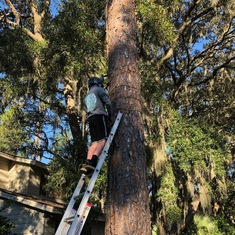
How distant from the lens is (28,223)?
34.4 feet

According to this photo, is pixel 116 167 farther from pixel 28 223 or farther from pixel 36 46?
pixel 28 223

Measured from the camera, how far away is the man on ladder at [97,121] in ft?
11.7

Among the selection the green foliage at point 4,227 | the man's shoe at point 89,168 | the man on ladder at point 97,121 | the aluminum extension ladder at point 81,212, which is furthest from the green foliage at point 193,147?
the aluminum extension ladder at point 81,212

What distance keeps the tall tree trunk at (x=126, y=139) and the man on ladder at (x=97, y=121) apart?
0.58ft

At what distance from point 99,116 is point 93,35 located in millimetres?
5714

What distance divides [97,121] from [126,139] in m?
0.63

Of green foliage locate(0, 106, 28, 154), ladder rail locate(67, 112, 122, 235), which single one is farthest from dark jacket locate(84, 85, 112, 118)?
green foliage locate(0, 106, 28, 154)

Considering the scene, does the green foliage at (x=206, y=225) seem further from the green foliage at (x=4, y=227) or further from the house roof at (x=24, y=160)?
the house roof at (x=24, y=160)

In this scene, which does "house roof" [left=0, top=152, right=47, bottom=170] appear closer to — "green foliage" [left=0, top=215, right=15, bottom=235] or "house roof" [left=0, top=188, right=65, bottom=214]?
"house roof" [left=0, top=188, right=65, bottom=214]

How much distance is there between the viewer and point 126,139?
3.26 metres

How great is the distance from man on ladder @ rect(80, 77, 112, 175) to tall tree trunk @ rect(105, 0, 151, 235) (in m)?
0.18

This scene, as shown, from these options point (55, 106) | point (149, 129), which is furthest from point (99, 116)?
point (55, 106)

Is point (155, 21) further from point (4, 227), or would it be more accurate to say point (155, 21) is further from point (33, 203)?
point (4, 227)

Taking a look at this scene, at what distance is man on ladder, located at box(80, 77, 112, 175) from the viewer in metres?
3.56
